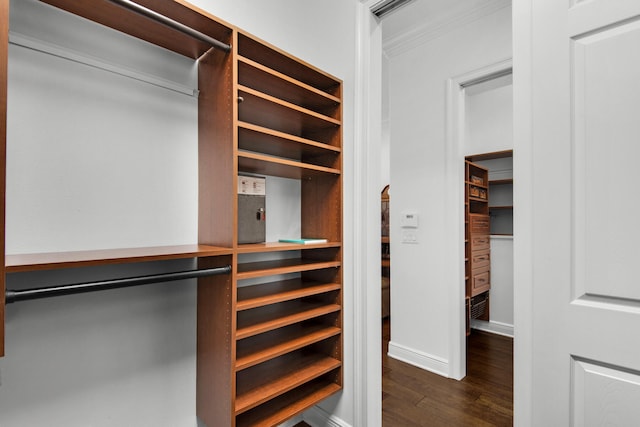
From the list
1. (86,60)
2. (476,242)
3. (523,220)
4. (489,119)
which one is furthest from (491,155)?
(86,60)

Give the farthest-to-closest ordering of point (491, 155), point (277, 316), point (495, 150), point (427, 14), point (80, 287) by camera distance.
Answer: point (495, 150), point (491, 155), point (427, 14), point (277, 316), point (80, 287)

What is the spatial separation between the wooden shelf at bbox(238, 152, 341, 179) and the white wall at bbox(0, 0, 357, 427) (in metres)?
0.27

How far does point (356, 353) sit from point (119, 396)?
1.13 m

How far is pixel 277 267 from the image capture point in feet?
4.68

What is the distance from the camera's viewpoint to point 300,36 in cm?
172

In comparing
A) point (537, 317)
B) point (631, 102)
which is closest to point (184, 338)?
point (537, 317)

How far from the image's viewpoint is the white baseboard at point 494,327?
10.9 feet

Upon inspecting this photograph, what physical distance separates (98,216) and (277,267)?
2.48 feet

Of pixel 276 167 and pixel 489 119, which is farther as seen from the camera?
pixel 489 119

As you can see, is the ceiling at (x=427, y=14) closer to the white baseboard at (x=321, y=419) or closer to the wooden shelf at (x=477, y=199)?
the wooden shelf at (x=477, y=199)

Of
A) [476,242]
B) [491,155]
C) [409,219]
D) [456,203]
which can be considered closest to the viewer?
[456,203]

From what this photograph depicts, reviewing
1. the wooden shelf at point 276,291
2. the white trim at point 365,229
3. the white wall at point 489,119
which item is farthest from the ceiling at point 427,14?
the wooden shelf at point 276,291

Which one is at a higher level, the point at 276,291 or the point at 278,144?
the point at 278,144

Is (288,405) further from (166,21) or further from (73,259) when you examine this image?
(166,21)
